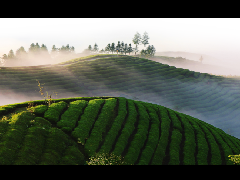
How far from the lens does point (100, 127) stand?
88.9ft

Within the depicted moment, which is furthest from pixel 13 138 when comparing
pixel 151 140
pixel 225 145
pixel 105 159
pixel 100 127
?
pixel 225 145

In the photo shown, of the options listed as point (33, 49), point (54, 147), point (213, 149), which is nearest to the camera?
point (54, 147)

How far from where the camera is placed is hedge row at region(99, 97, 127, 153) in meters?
23.4

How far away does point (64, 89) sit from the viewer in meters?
76.7

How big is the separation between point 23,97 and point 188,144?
205ft

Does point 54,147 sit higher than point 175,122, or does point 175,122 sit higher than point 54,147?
point 54,147

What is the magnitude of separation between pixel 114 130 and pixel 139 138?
4025 mm

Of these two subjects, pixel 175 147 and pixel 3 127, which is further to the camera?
pixel 175 147

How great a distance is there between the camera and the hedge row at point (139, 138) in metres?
22.6

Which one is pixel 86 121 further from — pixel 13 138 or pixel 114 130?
pixel 13 138

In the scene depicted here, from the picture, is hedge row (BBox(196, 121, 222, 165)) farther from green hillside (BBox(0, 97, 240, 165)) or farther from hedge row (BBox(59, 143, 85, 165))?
hedge row (BBox(59, 143, 85, 165))

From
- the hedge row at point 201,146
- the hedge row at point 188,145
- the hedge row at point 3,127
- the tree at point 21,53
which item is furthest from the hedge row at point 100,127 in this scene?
the tree at point 21,53

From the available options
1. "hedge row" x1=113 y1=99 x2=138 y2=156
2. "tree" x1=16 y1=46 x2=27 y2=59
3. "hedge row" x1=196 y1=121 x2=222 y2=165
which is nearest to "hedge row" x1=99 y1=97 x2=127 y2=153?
"hedge row" x1=113 y1=99 x2=138 y2=156

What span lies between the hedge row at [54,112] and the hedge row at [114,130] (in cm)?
835
